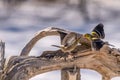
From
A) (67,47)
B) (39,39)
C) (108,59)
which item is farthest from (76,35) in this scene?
(39,39)

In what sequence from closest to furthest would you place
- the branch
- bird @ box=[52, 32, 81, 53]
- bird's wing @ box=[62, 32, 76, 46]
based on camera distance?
1. bird @ box=[52, 32, 81, 53]
2. bird's wing @ box=[62, 32, 76, 46]
3. the branch

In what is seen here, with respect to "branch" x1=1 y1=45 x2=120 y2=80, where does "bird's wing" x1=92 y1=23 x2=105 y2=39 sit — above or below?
above

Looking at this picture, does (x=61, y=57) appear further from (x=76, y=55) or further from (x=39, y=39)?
(x=39, y=39)

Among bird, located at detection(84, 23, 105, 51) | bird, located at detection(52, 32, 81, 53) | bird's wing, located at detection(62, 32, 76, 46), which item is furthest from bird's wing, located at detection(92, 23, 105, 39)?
bird's wing, located at detection(62, 32, 76, 46)

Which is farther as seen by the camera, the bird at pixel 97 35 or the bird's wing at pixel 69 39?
the bird's wing at pixel 69 39

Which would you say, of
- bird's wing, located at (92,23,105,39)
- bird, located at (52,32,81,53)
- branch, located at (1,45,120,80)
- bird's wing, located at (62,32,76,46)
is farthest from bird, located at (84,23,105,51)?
branch, located at (1,45,120,80)

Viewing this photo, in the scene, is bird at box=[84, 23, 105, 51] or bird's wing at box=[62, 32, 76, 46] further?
bird's wing at box=[62, 32, 76, 46]

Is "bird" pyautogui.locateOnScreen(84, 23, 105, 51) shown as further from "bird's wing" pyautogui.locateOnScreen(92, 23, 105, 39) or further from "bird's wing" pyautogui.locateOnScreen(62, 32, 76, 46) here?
"bird's wing" pyautogui.locateOnScreen(62, 32, 76, 46)

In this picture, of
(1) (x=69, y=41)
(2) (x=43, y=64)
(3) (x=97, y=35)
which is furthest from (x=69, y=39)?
(3) (x=97, y=35)

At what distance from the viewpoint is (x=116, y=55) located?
1340cm

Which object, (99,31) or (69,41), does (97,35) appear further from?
(69,41)

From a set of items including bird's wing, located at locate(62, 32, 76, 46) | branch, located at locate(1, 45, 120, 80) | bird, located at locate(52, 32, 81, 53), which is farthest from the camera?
branch, located at locate(1, 45, 120, 80)

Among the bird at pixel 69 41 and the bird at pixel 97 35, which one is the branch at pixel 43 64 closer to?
the bird at pixel 69 41

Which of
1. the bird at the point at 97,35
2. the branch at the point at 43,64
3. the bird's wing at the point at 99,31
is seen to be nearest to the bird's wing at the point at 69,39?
the branch at the point at 43,64
